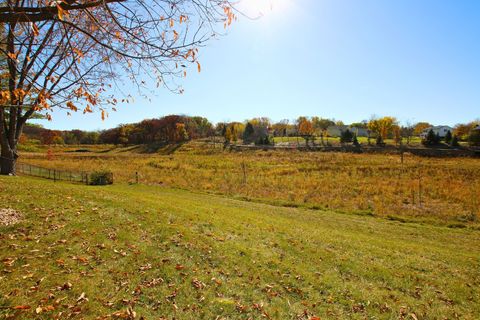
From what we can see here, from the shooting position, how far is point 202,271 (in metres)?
5.80

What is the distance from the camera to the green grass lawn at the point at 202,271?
14.8ft

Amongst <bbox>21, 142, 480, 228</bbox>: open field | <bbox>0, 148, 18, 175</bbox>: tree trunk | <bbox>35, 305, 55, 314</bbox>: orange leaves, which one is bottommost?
<bbox>21, 142, 480, 228</bbox>: open field

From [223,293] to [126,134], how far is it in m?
106

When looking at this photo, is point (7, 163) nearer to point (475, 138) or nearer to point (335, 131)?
point (475, 138)

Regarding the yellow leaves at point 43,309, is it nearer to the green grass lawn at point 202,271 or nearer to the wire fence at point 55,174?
the green grass lawn at point 202,271

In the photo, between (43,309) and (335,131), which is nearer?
(43,309)

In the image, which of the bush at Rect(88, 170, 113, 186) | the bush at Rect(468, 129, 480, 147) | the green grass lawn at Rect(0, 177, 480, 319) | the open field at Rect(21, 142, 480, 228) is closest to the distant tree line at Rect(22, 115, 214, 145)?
the open field at Rect(21, 142, 480, 228)

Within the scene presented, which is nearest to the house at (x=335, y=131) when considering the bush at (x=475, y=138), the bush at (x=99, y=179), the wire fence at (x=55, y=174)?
the bush at (x=475, y=138)

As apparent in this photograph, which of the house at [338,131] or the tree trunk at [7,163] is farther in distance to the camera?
the house at [338,131]

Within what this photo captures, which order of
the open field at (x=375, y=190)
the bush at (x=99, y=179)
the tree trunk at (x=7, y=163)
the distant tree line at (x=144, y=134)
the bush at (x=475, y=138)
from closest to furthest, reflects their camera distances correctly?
the tree trunk at (x=7, y=163) < the open field at (x=375, y=190) < the bush at (x=99, y=179) < the bush at (x=475, y=138) < the distant tree line at (x=144, y=134)

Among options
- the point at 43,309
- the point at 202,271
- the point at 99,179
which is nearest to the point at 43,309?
the point at 43,309

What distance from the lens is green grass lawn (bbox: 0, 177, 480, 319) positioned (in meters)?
4.51

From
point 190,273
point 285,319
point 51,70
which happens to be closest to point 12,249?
point 190,273

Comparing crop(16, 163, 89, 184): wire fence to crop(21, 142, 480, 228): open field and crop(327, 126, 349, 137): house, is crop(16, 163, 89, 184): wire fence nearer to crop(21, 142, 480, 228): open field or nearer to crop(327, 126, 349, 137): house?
crop(21, 142, 480, 228): open field
